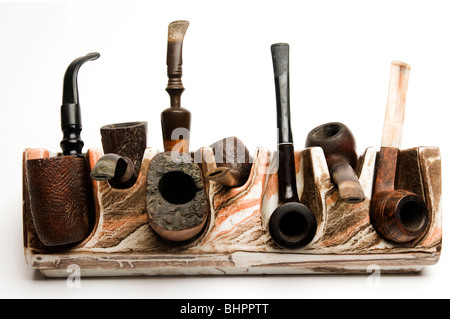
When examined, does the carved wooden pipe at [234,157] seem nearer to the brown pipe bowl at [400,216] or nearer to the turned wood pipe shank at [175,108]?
the turned wood pipe shank at [175,108]

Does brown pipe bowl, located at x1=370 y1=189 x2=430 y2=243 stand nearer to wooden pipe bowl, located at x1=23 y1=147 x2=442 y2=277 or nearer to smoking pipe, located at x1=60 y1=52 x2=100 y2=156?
wooden pipe bowl, located at x1=23 y1=147 x2=442 y2=277

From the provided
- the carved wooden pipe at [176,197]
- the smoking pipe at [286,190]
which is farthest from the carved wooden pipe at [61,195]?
the smoking pipe at [286,190]

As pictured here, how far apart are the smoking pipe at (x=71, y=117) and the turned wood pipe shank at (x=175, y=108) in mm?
155

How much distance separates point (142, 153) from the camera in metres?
1.04

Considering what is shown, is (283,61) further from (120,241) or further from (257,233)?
(120,241)

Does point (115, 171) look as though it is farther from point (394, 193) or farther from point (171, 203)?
point (394, 193)

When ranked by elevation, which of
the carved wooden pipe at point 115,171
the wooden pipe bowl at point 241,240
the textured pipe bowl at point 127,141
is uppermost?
the textured pipe bowl at point 127,141

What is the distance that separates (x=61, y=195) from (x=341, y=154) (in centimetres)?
51

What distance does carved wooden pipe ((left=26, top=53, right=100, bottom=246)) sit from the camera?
0.94 metres

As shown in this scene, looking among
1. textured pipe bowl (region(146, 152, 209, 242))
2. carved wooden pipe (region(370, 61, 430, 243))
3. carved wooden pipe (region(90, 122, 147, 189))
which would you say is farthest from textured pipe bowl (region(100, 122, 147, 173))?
carved wooden pipe (region(370, 61, 430, 243))

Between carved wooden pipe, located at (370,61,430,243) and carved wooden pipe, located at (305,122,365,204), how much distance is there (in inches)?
2.3

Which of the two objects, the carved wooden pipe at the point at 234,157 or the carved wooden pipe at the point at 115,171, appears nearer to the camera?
the carved wooden pipe at the point at 115,171

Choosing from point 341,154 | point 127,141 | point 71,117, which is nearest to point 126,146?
point 127,141

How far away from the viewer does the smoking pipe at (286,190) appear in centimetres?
93
